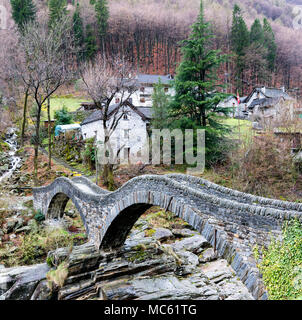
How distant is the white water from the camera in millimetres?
20516

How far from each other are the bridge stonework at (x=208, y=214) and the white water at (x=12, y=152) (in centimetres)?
1311

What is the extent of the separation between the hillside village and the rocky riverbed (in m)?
0.05

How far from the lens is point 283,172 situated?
598 inches

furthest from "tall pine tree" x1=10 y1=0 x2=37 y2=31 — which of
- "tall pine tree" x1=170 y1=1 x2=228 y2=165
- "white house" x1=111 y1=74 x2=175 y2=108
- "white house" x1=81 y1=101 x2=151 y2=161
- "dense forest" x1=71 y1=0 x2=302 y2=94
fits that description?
"tall pine tree" x1=170 y1=1 x2=228 y2=165

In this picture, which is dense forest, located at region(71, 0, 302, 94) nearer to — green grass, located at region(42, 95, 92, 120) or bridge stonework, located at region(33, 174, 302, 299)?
green grass, located at region(42, 95, 92, 120)

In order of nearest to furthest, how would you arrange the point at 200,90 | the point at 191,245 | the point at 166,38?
the point at 191,245 < the point at 200,90 < the point at 166,38

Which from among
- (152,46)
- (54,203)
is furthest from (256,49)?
(54,203)

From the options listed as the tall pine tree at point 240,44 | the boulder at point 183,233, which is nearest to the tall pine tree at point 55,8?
the tall pine tree at point 240,44

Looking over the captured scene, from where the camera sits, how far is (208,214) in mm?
5277

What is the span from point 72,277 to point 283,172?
13.1m

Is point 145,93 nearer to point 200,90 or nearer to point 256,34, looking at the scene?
point 200,90

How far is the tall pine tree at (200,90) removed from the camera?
18078 mm

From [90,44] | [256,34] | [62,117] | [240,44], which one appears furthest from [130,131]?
[256,34]

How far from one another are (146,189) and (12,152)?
22291 mm
